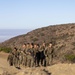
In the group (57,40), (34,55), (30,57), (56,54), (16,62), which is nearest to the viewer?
(30,57)

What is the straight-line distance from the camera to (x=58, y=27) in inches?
2426

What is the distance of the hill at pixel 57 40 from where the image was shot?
33900 mm

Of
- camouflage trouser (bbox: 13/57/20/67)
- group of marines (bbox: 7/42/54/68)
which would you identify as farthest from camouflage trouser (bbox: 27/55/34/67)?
camouflage trouser (bbox: 13/57/20/67)

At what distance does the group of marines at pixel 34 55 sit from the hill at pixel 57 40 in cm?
433

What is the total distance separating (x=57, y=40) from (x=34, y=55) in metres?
22.8

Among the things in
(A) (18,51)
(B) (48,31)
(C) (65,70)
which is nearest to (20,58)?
(A) (18,51)

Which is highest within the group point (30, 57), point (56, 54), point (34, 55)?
point (34, 55)

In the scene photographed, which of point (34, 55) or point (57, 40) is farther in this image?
point (57, 40)

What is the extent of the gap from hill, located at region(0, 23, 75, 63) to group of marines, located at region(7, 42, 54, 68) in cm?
433

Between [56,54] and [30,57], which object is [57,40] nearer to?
[56,54]

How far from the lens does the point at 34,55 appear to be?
25.2 meters

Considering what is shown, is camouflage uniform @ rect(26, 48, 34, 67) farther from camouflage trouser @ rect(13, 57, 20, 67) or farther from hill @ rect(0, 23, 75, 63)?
hill @ rect(0, 23, 75, 63)

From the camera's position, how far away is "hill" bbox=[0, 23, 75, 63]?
1335 inches

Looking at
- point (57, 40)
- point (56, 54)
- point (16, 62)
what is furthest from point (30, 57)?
point (57, 40)
